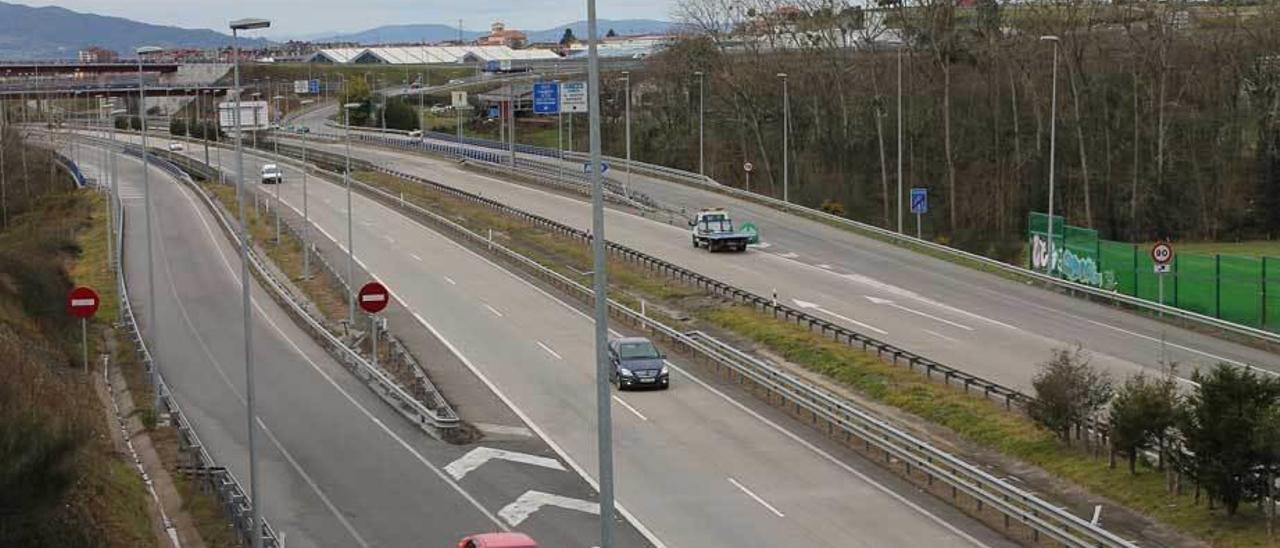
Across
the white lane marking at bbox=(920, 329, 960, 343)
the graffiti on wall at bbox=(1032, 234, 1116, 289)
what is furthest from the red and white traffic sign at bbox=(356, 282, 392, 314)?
the graffiti on wall at bbox=(1032, 234, 1116, 289)

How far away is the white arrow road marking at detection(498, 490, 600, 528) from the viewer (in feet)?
92.4

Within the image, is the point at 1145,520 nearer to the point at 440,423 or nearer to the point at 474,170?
the point at 440,423

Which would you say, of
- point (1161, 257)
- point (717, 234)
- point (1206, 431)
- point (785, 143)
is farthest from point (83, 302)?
point (785, 143)

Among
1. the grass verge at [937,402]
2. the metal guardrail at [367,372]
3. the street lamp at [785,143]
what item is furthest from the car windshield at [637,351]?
the street lamp at [785,143]

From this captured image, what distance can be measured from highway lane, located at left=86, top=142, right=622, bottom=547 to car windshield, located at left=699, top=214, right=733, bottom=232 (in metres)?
17.7

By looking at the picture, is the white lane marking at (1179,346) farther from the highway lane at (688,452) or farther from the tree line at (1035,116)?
the tree line at (1035,116)

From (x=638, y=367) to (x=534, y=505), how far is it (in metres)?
11.1

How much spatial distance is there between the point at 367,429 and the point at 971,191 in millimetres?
58284

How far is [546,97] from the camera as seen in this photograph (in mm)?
110375

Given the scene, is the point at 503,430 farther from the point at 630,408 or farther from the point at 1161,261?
the point at 1161,261

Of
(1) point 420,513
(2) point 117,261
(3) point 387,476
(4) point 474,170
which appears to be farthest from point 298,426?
(4) point 474,170

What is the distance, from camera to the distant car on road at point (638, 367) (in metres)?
39.6

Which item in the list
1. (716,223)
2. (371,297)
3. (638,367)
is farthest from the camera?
(716,223)

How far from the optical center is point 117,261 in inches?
2534
